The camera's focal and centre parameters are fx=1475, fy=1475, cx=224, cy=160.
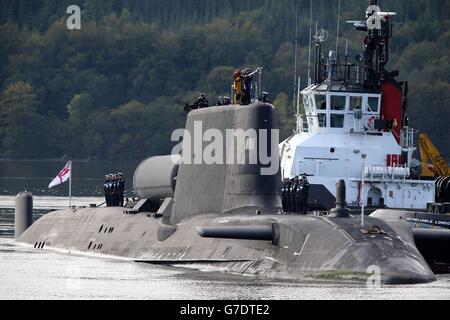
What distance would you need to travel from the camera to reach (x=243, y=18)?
410 feet

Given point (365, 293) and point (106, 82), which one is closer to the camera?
point (365, 293)

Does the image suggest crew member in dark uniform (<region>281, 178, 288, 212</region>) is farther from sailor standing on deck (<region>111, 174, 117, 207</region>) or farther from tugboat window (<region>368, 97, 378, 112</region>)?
tugboat window (<region>368, 97, 378, 112</region>)

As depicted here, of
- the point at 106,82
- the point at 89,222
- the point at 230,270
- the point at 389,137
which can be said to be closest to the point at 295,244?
the point at 230,270

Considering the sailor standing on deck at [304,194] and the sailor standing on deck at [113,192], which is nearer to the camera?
the sailor standing on deck at [304,194]

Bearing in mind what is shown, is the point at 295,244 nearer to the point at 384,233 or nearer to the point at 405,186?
the point at 384,233

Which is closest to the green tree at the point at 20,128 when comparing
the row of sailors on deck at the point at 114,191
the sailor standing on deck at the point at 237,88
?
the row of sailors on deck at the point at 114,191

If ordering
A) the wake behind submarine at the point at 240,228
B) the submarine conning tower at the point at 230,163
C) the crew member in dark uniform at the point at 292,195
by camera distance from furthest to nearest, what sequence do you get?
the crew member in dark uniform at the point at 292,195
the submarine conning tower at the point at 230,163
the wake behind submarine at the point at 240,228

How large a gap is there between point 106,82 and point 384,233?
3347 inches

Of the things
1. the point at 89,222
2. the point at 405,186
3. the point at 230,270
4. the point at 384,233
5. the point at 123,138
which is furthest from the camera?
the point at 123,138

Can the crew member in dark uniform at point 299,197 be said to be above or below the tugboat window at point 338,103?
below

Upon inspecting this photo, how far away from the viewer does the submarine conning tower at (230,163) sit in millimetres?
39875
